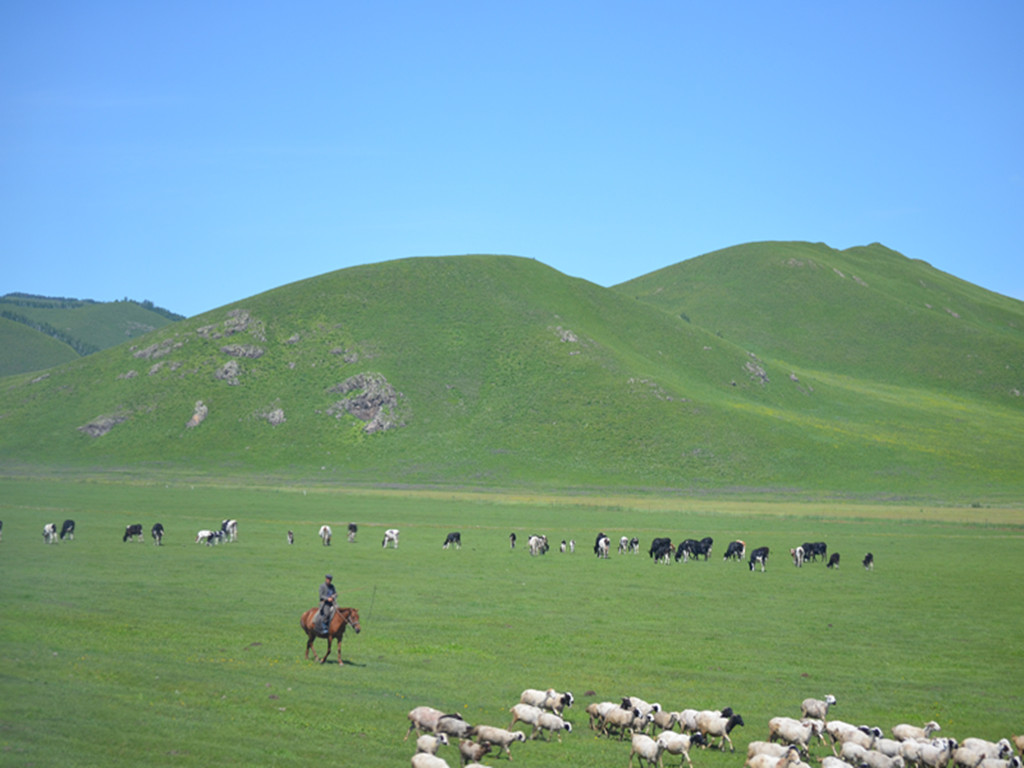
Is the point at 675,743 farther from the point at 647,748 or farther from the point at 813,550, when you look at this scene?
the point at 813,550

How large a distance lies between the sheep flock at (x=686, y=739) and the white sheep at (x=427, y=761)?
18 millimetres

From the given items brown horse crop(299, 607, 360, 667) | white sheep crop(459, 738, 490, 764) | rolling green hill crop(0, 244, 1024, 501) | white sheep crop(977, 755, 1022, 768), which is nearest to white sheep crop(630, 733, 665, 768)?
white sheep crop(459, 738, 490, 764)

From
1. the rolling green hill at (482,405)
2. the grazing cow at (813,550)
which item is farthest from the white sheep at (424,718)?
the rolling green hill at (482,405)

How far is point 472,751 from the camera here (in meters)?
15.9

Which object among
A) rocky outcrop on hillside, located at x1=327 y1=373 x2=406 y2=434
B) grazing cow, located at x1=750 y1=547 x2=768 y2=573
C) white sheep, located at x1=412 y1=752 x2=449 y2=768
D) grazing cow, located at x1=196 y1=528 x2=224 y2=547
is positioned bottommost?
grazing cow, located at x1=196 y1=528 x2=224 y2=547

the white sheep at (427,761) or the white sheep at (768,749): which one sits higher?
the white sheep at (768,749)

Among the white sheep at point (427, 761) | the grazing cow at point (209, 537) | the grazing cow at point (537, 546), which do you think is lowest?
the grazing cow at point (209, 537)

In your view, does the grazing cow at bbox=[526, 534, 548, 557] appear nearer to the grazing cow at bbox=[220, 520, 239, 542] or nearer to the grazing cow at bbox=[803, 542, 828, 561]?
the grazing cow at bbox=[803, 542, 828, 561]

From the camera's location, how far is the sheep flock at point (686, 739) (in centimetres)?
1599

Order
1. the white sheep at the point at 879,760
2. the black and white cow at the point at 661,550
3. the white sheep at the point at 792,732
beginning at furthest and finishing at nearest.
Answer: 1. the black and white cow at the point at 661,550
2. the white sheep at the point at 792,732
3. the white sheep at the point at 879,760

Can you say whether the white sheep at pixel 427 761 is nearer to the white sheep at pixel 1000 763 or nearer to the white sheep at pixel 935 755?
the white sheep at pixel 935 755

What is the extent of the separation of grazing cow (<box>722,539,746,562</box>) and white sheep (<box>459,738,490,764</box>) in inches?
1515

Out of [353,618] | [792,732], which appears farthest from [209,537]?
[792,732]

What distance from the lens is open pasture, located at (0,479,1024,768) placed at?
56.5 feet
